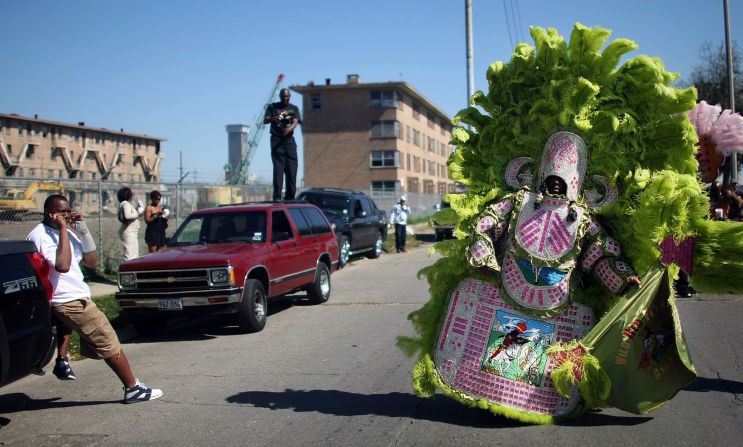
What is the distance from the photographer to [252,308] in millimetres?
9266

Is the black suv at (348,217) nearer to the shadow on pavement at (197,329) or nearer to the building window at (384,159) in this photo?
the shadow on pavement at (197,329)

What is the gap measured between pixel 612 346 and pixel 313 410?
8.14 ft

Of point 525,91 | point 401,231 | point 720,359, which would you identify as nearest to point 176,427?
point 525,91

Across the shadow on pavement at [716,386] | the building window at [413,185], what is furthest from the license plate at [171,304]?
the building window at [413,185]

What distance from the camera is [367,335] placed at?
886cm

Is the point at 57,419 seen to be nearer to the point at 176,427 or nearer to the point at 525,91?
the point at 176,427

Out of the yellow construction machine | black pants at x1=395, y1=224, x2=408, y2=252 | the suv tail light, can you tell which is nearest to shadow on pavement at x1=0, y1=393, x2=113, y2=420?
the suv tail light

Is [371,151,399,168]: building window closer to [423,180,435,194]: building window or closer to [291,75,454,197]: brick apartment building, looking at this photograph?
[291,75,454,197]: brick apartment building

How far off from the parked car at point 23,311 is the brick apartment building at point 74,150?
122 ft

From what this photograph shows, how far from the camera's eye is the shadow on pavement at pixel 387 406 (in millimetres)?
4996

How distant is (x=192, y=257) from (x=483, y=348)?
5.44m

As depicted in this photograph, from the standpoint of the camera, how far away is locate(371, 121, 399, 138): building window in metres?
57.9

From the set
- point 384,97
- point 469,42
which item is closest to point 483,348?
point 469,42

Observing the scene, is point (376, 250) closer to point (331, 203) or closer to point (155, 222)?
point (331, 203)
